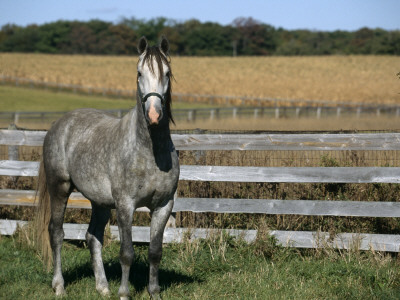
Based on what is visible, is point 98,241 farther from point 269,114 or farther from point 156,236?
point 269,114

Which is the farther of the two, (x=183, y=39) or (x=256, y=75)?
(x=183, y=39)

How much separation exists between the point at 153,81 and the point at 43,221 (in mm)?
2780

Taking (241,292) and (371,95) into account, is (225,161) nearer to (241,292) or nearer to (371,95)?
(241,292)

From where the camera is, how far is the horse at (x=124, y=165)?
468 cm

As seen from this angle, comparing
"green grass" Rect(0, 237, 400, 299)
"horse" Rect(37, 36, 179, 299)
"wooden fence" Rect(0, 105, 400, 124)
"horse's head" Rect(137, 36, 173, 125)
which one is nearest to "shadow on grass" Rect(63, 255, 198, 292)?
"green grass" Rect(0, 237, 400, 299)

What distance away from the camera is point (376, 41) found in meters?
86.2

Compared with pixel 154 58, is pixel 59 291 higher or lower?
lower

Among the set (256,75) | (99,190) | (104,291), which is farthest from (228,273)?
(256,75)

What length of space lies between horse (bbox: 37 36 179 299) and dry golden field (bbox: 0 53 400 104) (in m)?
38.4

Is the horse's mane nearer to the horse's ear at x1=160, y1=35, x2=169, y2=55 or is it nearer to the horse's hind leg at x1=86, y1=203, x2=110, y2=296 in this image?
the horse's ear at x1=160, y1=35, x2=169, y2=55

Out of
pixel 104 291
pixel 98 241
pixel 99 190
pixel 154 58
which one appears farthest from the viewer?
pixel 98 241

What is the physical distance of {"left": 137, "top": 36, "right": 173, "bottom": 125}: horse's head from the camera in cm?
435

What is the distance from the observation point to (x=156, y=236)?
200 inches

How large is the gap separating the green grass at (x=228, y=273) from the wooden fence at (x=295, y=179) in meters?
0.18
